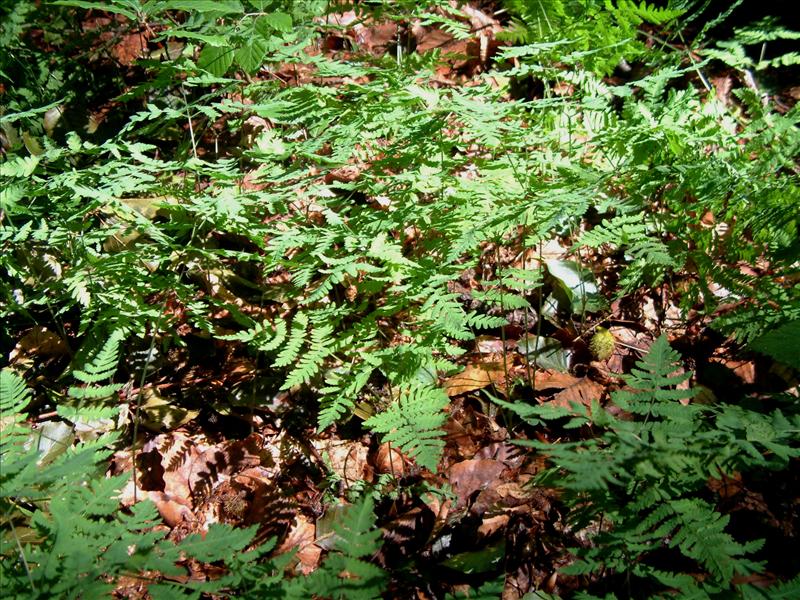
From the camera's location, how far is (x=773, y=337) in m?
2.21

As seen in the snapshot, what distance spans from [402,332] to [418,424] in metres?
0.53

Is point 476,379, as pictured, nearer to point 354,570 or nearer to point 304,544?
point 304,544

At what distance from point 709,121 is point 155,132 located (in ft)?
10.5

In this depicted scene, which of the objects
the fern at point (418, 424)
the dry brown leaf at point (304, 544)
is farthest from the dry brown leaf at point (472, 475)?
the dry brown leaf at point (304, 544)

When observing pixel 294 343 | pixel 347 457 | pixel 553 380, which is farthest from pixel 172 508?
pixel 553 380

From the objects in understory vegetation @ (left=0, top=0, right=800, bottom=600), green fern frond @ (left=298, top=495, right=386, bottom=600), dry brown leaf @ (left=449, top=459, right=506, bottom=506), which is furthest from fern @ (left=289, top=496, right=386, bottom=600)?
dry brown leaf @ (left=449, top=459, right=506, bottom=506)

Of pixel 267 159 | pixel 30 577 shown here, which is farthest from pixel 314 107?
pixel 30 577

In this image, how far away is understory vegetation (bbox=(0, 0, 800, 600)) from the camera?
1.82 m

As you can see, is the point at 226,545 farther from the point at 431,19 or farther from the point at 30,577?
the point at 431,19

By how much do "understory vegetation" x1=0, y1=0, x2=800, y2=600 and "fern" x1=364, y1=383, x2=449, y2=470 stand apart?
0.05 feet

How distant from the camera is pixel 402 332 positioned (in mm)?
2549

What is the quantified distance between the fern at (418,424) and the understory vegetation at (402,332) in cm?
1

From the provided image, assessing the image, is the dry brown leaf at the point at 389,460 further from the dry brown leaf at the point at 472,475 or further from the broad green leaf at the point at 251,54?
the broad green leaf at the point at 251,54

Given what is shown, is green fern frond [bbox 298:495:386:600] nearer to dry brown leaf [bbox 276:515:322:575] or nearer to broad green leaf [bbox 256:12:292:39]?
dry brown leaf [bbox 276:515:322:575]
